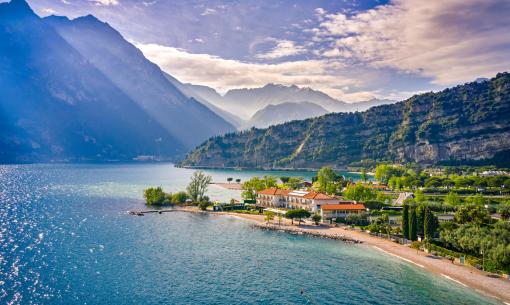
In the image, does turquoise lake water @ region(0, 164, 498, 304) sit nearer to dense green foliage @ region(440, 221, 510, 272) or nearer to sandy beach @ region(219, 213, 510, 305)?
sandy beach @ region(219, 213, 510, 305)

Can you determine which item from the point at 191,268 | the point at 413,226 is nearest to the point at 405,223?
the point at 413,226

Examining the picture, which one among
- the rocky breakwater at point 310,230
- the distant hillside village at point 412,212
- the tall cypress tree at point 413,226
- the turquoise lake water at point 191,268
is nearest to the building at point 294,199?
the distant hillside village at point 412,212

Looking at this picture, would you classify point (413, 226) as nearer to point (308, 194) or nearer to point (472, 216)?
point (472, 216)

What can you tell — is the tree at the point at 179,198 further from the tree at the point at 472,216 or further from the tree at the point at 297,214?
the tree at the point at 472,216

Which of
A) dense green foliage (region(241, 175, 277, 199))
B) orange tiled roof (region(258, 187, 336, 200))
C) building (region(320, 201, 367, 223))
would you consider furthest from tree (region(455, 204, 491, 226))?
dense green foliage (region(241, 175, 277, 199))

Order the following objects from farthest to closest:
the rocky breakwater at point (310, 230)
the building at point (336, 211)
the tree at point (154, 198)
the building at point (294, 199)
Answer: the tree at point (154, 198)
the building at point (294, 199)
the building at point (336, 211)
the rocky breakwater at point (310, 230)
